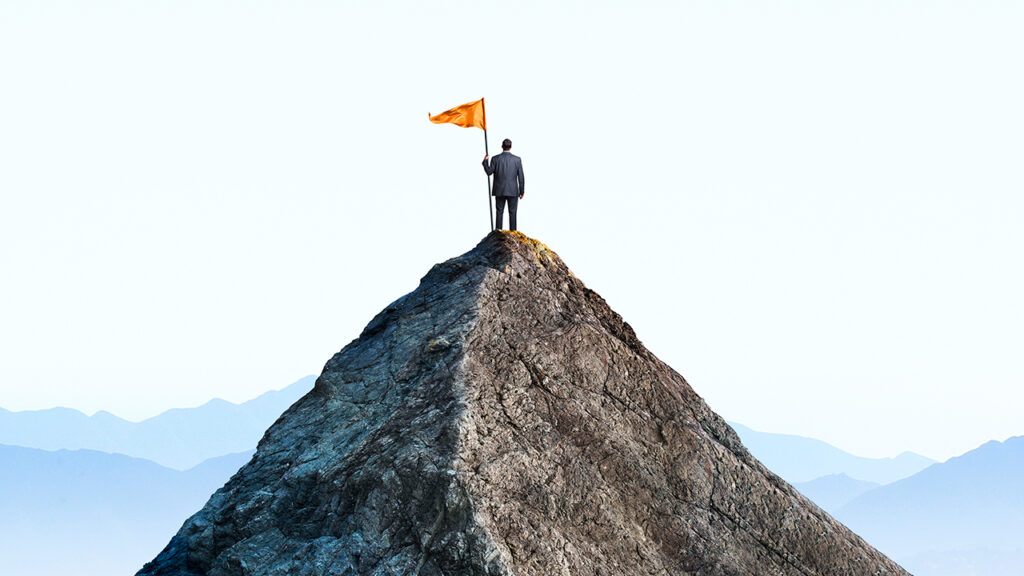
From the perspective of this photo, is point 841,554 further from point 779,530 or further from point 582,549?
point 582,549

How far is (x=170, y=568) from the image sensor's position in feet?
64.7

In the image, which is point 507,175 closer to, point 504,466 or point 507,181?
point 507,181

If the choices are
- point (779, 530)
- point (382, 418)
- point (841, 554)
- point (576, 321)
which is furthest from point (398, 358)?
point (841, 554)

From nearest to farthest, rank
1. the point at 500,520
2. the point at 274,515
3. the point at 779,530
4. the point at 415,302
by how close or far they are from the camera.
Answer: the point at 500,520, the point at 274,515, the point at 779,530, the point at 415,302

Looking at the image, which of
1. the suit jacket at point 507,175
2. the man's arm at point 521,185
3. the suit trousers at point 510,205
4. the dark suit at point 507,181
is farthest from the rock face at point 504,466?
the man's arm at point 521,185

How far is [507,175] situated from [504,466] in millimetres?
7944

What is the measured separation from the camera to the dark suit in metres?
22.5

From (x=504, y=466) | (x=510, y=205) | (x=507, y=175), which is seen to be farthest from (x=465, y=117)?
(x=504, y=466)

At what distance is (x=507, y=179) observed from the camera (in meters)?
22.5

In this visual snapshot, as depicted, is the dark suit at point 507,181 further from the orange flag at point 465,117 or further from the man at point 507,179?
the orange flag at point 465,117

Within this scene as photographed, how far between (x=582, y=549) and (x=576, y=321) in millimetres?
5030

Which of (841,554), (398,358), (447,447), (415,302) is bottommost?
(841,554)

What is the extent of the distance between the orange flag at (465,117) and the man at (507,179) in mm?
861

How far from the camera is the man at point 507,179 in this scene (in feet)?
73.8
